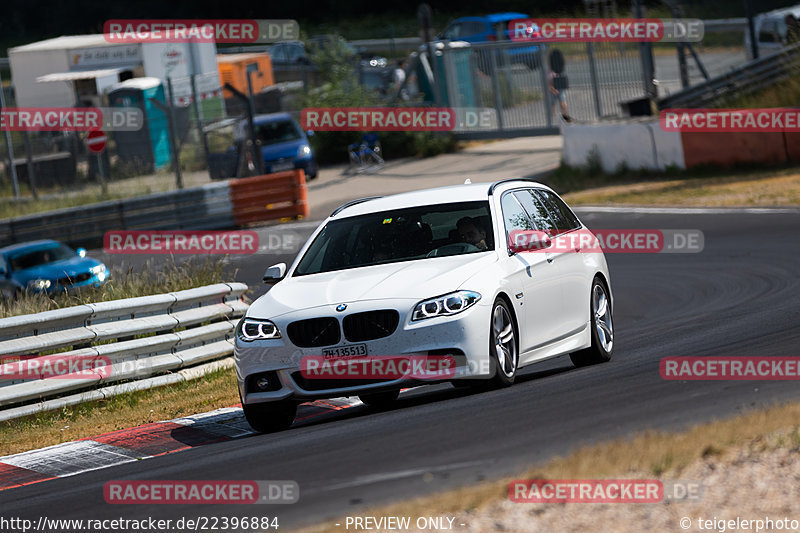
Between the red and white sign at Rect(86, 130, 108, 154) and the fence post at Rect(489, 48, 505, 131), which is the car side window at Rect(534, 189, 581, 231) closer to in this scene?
the red and white sign at Rect(86, 130, 108, 154)

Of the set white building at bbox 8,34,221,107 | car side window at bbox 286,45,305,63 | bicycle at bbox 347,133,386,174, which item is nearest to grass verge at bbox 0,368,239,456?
bicycle at bbox 347,133,386,174

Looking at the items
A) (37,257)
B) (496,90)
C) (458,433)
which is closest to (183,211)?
(37,257)

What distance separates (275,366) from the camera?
935 centimetres

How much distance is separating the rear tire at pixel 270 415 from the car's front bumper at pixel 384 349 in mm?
234

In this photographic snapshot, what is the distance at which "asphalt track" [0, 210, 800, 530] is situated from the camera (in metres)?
6.89

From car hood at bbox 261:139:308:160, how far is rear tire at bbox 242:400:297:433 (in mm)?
24028

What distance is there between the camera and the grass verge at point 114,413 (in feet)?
37.4

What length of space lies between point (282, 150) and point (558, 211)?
23.0 metres

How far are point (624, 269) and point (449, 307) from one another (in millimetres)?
10658

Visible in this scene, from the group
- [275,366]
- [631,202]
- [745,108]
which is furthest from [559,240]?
[745,108]

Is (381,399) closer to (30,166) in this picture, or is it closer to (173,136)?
(173,136)

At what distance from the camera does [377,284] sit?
9.48 metres

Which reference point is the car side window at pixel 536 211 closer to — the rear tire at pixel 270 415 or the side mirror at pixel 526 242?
the side mirror at pixel 526 242

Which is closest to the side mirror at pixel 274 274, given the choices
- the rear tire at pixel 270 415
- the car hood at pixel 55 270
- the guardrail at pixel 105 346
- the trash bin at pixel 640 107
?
the rear tire at pixel 270 415
